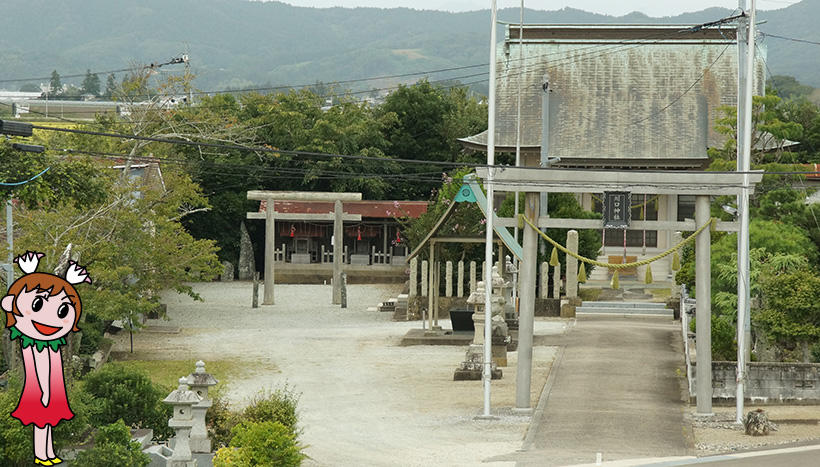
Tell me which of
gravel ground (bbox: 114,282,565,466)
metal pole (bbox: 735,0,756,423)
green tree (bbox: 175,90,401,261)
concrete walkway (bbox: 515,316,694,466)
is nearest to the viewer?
concrete walkway (bbox: 515,316,694,466)

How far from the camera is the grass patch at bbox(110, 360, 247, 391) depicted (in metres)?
29.9

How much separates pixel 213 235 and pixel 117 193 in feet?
82.9

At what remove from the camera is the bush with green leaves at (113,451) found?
672 inches

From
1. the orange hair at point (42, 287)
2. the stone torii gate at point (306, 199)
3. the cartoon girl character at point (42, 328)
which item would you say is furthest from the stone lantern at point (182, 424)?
the stone torii gate at point (306, 199)

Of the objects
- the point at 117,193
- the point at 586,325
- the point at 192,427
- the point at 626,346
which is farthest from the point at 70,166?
the point at 586,325

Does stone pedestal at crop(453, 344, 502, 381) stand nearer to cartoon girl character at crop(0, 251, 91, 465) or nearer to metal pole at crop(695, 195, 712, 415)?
metal pole at crop(695, 195, 712, 415)

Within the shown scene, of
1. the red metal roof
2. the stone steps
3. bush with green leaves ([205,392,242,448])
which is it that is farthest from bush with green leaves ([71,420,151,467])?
the red metal roof

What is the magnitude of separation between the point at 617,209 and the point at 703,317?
10.3 ft

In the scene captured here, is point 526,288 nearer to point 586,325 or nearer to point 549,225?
point 549,225

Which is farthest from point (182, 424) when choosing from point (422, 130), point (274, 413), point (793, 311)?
point (422, 130)

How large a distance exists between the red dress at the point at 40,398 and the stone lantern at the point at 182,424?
3.74 metres

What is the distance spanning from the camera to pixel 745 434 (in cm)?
2336

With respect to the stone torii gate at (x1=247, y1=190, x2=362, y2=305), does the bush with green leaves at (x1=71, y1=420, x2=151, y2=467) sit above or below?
below

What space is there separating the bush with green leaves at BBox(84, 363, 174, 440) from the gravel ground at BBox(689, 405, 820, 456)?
10121 mm
